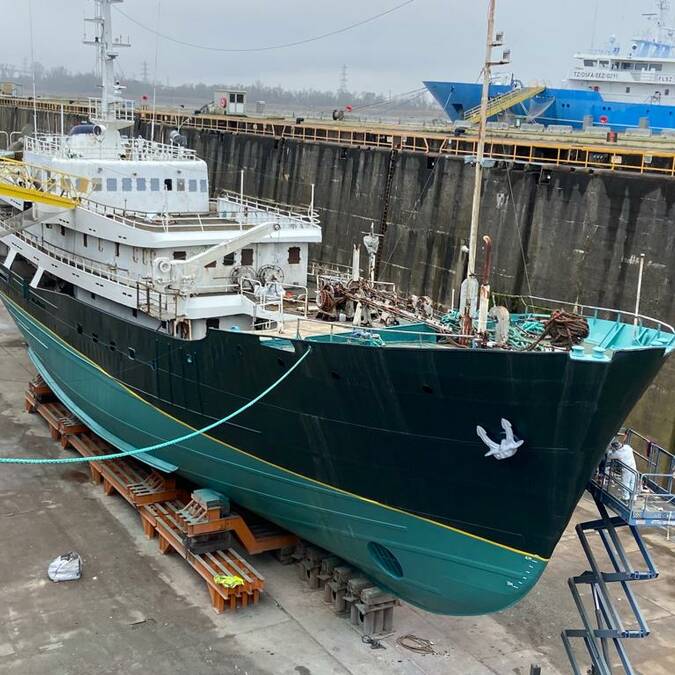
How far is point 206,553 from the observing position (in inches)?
460

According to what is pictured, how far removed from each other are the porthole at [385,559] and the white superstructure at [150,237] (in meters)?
3.61

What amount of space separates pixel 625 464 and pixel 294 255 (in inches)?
300

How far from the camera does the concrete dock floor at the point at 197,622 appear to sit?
998 centimetres

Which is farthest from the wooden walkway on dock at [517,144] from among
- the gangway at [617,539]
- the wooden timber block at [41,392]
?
the gangway at [617,539]

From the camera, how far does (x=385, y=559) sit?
34.5ft

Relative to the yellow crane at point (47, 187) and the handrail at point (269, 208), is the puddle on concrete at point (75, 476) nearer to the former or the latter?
the yellow crane at point (47, 187)

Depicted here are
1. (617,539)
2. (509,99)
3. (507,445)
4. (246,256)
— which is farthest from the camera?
(509,99)

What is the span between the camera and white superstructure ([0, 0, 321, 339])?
12711mm

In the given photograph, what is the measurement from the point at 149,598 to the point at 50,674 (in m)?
1.97

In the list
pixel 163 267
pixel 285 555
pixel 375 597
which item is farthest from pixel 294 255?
pixel 375 597

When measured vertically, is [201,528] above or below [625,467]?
below

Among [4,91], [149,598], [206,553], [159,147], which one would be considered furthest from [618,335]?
[4,91]

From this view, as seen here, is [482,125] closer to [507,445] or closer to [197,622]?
[507,445]

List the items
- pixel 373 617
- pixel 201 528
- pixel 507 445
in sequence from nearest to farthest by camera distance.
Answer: pixel 507 445 < pixel 373 617 < pixel 201 528
